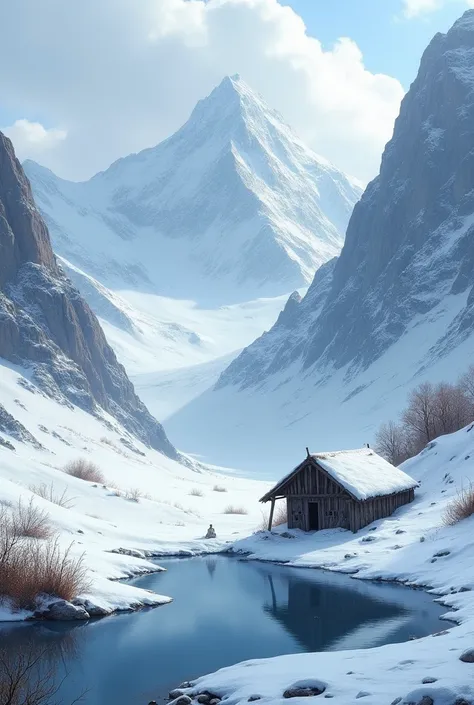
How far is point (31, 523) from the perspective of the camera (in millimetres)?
38500

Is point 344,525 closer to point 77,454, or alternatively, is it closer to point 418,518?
point 418,518

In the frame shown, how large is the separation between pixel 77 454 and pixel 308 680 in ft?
304

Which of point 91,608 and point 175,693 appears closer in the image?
point 175,693

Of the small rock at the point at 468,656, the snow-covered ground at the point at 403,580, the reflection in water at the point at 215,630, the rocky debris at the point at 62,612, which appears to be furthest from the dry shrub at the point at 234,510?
the small rock at the point at 468,656

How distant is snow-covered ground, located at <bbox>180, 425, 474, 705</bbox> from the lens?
19.0m

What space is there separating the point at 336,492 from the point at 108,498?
67.7ft

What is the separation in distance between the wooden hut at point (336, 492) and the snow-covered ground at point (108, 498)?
5851 millimetres

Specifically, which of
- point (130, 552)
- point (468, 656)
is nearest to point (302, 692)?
point (468, 656)

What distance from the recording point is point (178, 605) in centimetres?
3700

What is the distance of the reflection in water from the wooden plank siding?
883cm

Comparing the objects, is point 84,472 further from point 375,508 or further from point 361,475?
point 375,508

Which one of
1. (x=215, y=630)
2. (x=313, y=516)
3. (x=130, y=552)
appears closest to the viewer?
(x=215, y=630)

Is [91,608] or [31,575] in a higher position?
[31,575]

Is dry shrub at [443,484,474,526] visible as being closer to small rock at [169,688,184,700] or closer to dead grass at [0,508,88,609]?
dead grass at [0,508,88,609]
